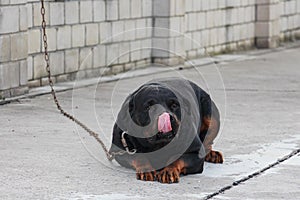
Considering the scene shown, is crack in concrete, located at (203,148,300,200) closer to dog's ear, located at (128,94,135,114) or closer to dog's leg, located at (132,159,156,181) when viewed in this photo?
dog's leg, located at (132,159,156,181)

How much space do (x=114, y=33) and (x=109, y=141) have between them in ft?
17.9

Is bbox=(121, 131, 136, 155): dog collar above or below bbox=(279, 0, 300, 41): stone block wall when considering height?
above

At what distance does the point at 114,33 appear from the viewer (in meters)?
13.5

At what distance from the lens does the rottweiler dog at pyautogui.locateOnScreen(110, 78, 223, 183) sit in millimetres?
6184

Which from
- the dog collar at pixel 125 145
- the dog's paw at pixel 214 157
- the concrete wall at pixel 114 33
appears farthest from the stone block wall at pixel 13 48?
the dog collar at pixel 125 145

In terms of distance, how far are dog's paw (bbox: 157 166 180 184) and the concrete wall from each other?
14.9ft

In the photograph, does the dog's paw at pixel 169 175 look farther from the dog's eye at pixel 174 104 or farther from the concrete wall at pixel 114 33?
the concrete wall at pixel 114 33

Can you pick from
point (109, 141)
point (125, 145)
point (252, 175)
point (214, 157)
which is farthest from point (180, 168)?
point (109, 141)

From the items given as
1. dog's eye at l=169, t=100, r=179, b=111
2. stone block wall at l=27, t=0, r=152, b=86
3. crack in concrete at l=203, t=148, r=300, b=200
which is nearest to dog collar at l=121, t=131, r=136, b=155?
dog's eye at l=169, t=100, r=179, b=111

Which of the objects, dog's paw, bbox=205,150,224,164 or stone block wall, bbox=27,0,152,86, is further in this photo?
stone block wall, bbox=27,0,152,86

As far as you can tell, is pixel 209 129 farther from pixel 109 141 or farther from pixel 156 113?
pixel 109 141

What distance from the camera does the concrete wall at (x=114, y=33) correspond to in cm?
1093

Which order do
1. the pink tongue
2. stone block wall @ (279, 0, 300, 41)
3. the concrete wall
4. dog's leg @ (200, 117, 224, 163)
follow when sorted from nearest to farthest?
1. the pink tongue
2. dog's leg @ (200, 117, 224, 163)
3. the concrete wall
4. stone block wall @ (279, 0, 300, 41)

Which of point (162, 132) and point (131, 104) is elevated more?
point (131, 104)
